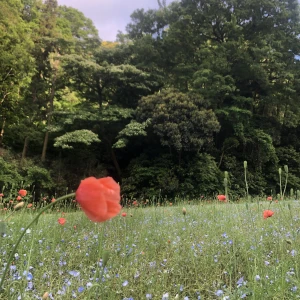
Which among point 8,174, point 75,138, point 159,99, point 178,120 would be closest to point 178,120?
point 178,120

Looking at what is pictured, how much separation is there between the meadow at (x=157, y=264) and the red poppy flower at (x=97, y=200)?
308 mm

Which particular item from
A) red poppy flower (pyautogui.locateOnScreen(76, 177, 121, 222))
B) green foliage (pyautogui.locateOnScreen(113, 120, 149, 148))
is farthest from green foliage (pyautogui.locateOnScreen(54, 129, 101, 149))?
red poppy flower (pyautogui.locateOnScreen(76, 177, 121, 222))

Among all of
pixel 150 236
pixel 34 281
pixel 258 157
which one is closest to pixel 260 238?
pixel 150 236

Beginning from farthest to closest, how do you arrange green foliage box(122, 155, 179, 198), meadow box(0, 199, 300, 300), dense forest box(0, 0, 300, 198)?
1. dense forest box(0, 0, 300, 198)
2. green foliage box(122, 155, 179, 198)
3. meadow box(0, 199, 300, 300)

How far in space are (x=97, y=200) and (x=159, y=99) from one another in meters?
10.7

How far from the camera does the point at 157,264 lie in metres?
2.08

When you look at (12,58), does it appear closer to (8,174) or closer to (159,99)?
(8,174)

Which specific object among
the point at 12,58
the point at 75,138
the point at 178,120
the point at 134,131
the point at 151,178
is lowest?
the point at 151,178

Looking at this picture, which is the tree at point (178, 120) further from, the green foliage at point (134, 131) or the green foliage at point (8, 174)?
the green foliage at point (8, 174)

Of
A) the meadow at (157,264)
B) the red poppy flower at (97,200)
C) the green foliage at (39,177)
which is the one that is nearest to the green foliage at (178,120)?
the green foliage at (39,177)

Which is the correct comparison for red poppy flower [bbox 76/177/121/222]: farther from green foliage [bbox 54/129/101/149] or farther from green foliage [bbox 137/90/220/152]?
green foliage [bbox 137/90/220/152]

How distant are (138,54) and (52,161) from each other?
584 cm

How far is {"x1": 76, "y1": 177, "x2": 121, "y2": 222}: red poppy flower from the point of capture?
58 centimetres

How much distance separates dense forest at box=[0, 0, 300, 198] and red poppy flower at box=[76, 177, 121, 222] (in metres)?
9.93
